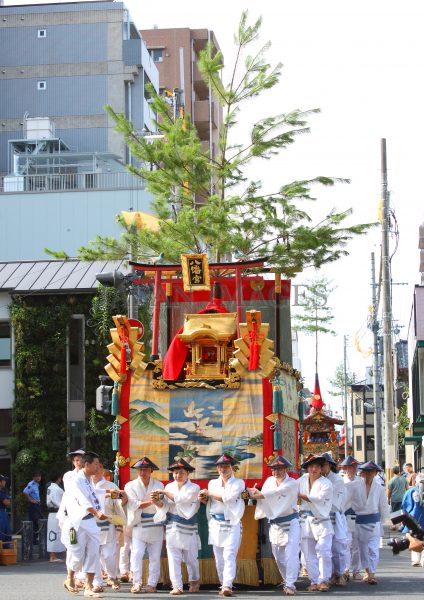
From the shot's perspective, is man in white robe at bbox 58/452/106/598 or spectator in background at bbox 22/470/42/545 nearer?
man in white robe at bbox 58/452/106/598

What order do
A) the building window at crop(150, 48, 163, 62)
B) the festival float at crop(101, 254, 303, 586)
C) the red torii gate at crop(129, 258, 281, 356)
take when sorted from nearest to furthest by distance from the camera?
the festival float at crop(101, 254, 303, 586) < the red torii gate at crop(129, 258, 281, 356) < the building window at crop(150, 48, 163, 62)

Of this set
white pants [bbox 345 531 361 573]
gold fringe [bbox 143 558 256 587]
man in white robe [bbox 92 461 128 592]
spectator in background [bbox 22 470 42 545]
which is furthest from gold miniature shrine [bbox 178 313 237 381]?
spectator in background [bbox 22 470 42 545]

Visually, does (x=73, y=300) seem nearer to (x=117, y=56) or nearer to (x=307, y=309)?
(x=307, y=309)

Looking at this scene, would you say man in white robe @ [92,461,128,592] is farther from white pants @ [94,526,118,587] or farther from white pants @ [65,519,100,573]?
white pants @ [65,519,100,573]

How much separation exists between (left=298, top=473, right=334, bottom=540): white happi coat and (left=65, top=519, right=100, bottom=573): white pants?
9.86 feet

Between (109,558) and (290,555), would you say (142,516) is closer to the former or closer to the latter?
(109,558)

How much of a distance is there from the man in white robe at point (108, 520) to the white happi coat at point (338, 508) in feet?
9.84

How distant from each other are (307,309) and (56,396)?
19664 millimetres

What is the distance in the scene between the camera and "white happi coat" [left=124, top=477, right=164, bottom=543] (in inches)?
658

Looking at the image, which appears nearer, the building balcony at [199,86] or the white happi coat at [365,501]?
the white happi coat at [365,501]

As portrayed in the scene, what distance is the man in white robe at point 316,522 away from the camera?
17.0 m

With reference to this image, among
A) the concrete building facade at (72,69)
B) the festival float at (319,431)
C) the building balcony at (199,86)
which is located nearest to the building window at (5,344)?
the festival float at (319,431)

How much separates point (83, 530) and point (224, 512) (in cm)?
184

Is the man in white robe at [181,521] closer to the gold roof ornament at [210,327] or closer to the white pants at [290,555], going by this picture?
the white pants at [290,555]
